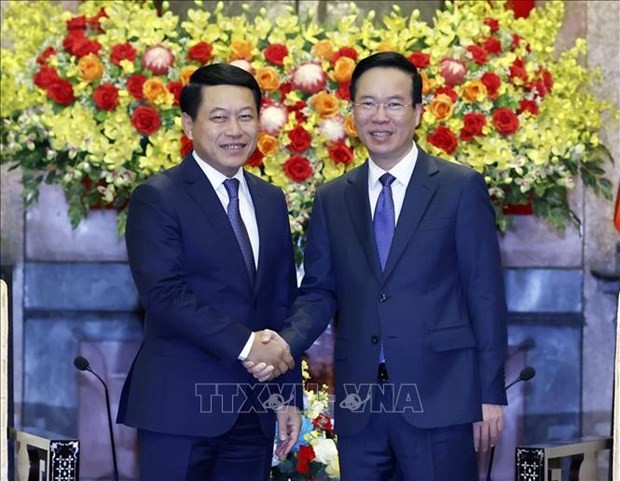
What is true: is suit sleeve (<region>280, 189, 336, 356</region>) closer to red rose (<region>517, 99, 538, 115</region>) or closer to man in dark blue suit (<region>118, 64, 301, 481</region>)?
man in dark blue suit (<region>118, 64, 301, 481</region>)

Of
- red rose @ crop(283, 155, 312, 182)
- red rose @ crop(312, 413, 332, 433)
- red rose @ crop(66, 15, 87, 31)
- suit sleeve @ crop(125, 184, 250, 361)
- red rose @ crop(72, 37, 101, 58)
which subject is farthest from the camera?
red rose @ crop(66, 15, 87, 31)

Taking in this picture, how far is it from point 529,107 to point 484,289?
61.5 inches

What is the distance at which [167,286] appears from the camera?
12.1ft

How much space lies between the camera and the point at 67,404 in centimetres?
555

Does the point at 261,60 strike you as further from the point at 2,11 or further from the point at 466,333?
the point at 466,333

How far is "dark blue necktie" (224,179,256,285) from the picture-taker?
12.6 ft

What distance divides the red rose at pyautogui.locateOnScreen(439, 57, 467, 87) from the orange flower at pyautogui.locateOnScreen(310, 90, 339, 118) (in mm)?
452

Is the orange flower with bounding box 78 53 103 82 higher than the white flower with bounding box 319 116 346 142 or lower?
higher

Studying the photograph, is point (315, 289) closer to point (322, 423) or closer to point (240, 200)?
point (240, 200)

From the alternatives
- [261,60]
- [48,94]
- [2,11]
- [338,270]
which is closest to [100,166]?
[48,94]

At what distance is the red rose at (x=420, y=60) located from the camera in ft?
16.5

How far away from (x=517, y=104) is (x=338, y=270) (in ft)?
5.06

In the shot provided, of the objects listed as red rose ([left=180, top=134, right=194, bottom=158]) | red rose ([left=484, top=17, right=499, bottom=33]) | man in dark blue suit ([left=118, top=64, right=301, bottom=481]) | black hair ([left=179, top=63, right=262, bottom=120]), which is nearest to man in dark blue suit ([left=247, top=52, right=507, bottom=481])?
man in dark blue suit ([left=118, top=64, right=301, bottom=481])

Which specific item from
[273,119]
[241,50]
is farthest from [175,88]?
[273,119]
